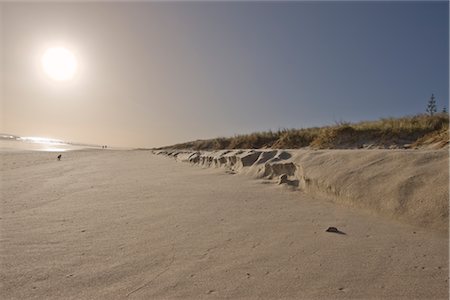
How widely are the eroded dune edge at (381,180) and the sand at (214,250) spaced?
8cm

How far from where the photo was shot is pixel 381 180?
7.97 feet

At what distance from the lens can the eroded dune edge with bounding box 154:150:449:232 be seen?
2043 mm

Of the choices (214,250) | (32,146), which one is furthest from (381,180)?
(32,146)

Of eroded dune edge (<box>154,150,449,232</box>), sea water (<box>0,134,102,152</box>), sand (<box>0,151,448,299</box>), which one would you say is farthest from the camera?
sea water (<box>0,134,102,152</box>)

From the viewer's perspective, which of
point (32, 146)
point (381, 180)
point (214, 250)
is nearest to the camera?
point (214, 250)

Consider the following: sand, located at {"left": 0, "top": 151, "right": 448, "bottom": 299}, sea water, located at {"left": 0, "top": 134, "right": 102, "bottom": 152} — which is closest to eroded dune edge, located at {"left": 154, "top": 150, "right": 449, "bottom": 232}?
sand, located at {"left": 0, "top": 151, "right": 448, "bottom": 299}

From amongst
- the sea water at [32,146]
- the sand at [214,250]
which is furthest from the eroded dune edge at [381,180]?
the sea water at [32,146]

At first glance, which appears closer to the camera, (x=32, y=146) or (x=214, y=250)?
(x=214, y=250)

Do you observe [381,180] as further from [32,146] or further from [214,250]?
[32,146]

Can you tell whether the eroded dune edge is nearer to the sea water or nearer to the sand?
the sand

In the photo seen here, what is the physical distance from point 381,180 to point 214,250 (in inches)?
54.1

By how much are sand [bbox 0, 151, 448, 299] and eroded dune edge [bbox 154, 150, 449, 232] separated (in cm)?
8

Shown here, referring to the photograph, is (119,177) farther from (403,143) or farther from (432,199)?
(403,143)

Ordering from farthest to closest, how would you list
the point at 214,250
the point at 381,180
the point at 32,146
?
the point at 32,146
the point at 381,180
the point at 214,250
